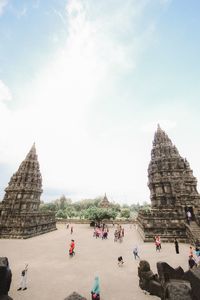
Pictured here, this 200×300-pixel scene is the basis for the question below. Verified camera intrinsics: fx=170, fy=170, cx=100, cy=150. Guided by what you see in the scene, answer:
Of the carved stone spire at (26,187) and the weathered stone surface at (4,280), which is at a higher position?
the carved stone spire at (26,187)

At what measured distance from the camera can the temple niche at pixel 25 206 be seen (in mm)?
25828

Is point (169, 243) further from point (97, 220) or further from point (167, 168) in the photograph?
point (97, 220)

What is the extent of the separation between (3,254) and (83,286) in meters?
10.9

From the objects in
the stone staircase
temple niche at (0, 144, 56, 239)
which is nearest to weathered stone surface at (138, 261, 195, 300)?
the stone staircase

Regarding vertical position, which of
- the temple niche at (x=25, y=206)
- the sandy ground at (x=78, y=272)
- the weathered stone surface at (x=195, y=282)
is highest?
the temple niche at (x=25, y=206)

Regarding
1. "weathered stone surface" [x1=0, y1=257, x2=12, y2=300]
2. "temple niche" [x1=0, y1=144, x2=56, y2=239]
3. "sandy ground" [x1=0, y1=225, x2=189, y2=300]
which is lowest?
"sandy ground" [x1=0, y1=225, x2=189, y2=300]

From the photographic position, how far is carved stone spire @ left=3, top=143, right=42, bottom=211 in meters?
32.6

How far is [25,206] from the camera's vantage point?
1275 inches

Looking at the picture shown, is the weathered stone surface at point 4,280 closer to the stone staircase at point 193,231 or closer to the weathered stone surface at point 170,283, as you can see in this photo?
the weathered stone surface at point 170,283

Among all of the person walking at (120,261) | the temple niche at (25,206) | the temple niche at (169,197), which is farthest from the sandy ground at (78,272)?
the temple niche at (25,206)

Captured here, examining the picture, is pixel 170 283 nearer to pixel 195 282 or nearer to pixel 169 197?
pixel 195 282

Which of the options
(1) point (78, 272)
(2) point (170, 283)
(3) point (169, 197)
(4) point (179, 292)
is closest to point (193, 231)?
(3) point (169, 197)

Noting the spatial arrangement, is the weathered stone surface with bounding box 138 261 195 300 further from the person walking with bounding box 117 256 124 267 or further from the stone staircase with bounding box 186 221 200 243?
the stone staircase with bounding box 186 221 200 243

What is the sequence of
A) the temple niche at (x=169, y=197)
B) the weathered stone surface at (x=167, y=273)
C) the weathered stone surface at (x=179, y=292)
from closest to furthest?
the weathered stone surface at (x=179, y=292), the weathered stone surface at (x=167, y=273), the temple niche at (x=169, y=197)
